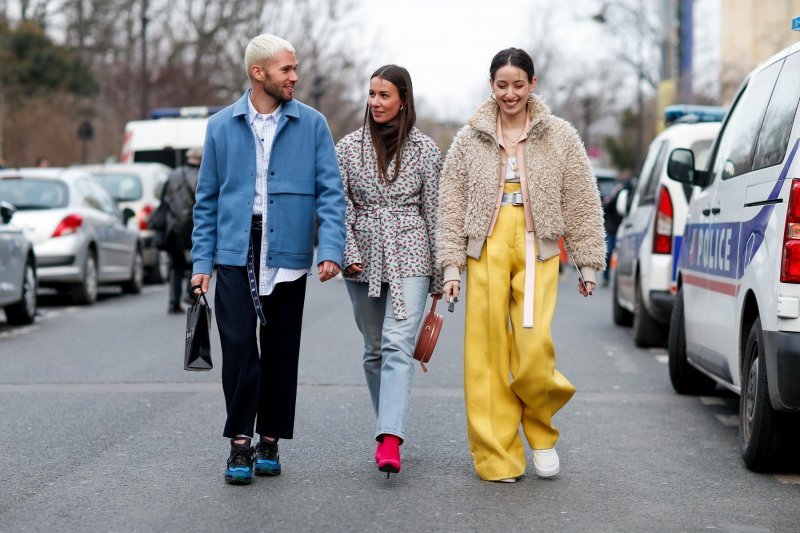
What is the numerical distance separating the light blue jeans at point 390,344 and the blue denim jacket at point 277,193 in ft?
1.22

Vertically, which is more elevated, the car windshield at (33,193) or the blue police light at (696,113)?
the blue police light at (696,113)

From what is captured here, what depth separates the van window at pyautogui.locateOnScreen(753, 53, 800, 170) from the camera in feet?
20.7

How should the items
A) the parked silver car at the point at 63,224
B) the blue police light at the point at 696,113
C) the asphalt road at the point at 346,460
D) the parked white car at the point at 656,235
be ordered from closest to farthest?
the asphalt road at the point at 346,460 → the parked white car at the point at 656,235 → the blue police light at the point at 696,113 → the parked silver car at the point at 63,224

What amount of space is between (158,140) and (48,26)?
71.6 feet

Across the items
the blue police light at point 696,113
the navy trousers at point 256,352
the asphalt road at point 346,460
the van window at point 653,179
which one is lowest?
the asphalt road at point 346,460

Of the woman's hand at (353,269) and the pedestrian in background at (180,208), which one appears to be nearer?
the woman's hand at (353,269)

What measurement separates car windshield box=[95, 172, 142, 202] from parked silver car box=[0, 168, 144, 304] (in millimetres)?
3651

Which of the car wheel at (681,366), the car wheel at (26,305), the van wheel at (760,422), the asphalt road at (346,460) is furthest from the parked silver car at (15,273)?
the van wheel at (760,422)

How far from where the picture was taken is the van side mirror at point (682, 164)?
838 cm

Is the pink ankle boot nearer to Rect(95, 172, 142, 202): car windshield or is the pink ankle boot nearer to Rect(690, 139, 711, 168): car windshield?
Rect(690, 139, 711, 168): car windshield

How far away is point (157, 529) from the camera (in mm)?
5262

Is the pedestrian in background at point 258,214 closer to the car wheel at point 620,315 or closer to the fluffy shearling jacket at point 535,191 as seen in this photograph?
the fluffy shearling jacket at point 535,191

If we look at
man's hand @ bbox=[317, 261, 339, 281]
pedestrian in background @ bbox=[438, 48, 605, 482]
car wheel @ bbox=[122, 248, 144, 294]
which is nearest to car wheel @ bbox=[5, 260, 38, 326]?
car wheel @ bbox=[122, 248, 144, 294]

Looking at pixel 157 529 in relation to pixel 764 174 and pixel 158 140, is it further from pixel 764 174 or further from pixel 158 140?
pixel 158 140
